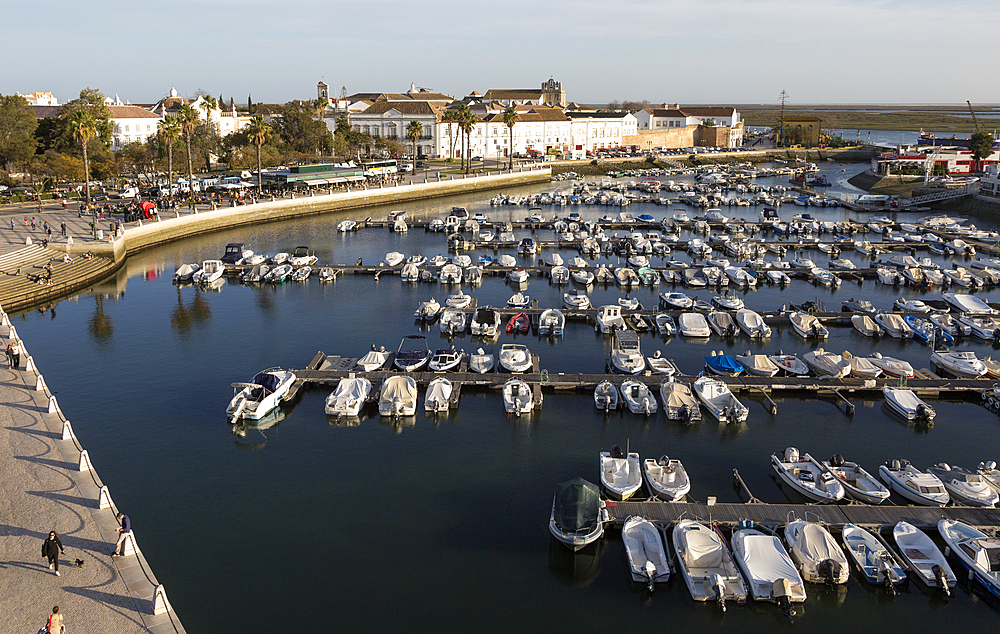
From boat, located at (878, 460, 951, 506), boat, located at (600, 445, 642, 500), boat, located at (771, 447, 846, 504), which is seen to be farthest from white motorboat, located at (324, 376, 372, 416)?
boat, located at (878, 460, 951, 506)

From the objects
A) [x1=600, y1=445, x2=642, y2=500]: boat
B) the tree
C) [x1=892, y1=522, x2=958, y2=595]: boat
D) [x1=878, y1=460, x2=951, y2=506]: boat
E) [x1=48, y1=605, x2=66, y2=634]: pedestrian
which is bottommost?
[x1=892, y1=522, x2=958, y2=595]: boat

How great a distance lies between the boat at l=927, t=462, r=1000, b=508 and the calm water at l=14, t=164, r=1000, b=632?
9.39ft

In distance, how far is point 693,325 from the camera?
4672 cm

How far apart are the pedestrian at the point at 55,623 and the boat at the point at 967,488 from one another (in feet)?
94.0

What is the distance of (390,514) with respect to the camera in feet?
88.3

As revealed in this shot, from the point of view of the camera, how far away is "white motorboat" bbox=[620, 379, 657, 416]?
34.9 metres

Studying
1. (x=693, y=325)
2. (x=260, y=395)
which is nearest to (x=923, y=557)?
(x=693, y=325)

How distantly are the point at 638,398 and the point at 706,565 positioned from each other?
13.0 meters

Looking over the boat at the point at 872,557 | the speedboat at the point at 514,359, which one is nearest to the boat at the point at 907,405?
the boat at the point at 872,557

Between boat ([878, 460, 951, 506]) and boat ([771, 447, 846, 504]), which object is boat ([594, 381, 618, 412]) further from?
boat ([878, 460, 951, 506])

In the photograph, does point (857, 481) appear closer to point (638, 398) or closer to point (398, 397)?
point (638, 398)

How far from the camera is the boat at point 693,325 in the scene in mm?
46250

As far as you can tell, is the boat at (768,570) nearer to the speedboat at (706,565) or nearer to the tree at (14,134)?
the speedboat at (706,565)

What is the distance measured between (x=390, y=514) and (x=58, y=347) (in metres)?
29.1
